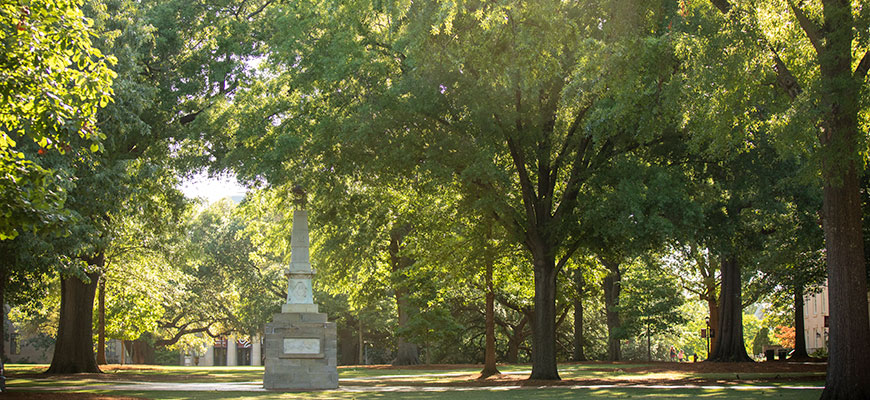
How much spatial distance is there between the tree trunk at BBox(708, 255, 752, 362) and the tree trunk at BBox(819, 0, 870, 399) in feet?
58.0

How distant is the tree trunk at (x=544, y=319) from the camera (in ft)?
74.9

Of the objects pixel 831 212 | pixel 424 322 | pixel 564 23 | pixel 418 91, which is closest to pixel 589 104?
pixel 418 91

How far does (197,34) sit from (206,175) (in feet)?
15.9

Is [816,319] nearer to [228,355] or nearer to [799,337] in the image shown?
[799,337]

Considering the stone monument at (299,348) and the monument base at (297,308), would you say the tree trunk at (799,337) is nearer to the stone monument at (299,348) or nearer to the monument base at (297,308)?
the stone monument at (299,348)

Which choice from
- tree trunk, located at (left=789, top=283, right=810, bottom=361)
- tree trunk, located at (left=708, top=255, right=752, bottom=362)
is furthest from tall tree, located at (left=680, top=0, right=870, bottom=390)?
tree trunk, located at (left=789, top=283, right=810, bottom=361)

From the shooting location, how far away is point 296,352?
2038cm

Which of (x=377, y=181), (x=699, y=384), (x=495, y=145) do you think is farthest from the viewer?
(x=377, y=181)

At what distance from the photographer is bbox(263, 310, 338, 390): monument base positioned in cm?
2033

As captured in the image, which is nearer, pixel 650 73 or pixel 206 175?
pixel 650 73

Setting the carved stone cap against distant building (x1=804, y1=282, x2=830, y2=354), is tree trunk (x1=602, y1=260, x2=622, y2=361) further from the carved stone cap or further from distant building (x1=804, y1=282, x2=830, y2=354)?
distant building (x1=804, y1=282, x2=830, y2=354)

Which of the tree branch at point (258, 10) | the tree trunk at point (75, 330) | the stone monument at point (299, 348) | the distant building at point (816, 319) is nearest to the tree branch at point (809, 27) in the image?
the stone monument at point (299, 348)

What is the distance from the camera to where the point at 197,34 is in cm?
2712

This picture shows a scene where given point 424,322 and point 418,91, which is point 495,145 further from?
point 424,322
